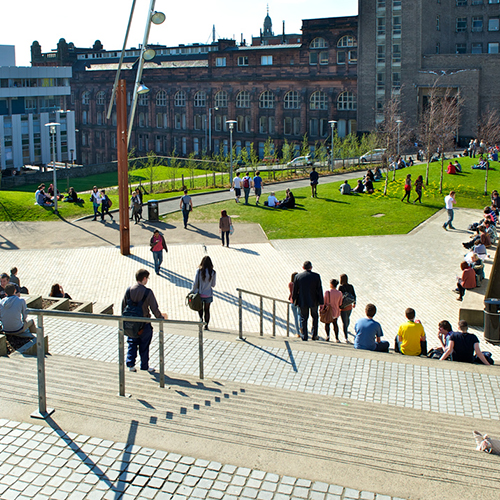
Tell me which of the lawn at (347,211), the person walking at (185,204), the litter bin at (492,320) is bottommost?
the litter bin at (492,320)

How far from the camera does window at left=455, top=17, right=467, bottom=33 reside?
7738 centimetres

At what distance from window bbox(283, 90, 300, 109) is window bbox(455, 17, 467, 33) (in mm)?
22039

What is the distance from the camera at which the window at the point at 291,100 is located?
243 ft

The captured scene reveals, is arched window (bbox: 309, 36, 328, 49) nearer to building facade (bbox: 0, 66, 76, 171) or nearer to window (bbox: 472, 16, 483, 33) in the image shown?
window (bbox: 472, 16, 483, 33)

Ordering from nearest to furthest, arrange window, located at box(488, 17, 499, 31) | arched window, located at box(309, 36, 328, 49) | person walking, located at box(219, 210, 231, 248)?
person walking, located at box(219, 210, 231, 248) → arched window, located at box(309, 36, 328, 49) → window, located at box(488, 17, 499, 31)

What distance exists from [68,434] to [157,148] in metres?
81.6

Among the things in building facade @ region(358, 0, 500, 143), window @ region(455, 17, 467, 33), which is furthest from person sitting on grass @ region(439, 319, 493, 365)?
window @ region(455, 17, 467, 33)

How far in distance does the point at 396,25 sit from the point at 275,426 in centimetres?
6856

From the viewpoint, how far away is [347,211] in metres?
28.7

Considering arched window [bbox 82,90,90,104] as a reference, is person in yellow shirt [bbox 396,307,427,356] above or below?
below

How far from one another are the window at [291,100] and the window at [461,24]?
72.3ft

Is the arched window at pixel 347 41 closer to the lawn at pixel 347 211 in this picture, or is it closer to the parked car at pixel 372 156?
the parked car at pixel 372 156

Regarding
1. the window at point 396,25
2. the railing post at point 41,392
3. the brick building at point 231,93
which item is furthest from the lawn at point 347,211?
the window at point 396,25

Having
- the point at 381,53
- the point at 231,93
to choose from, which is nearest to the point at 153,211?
the point at 381,53
